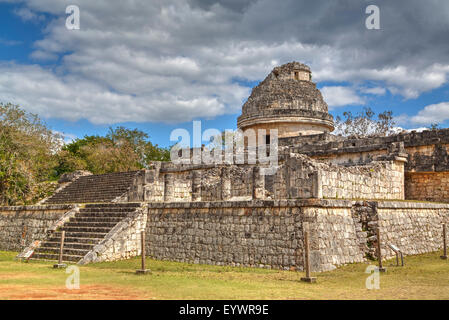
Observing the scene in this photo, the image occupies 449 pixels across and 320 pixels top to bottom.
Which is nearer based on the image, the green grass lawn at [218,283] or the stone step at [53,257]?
the green grass lawn at [218,283]

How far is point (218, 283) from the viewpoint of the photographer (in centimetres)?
916

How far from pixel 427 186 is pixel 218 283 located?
40.9 feet

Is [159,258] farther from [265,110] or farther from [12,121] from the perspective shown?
[12,121]

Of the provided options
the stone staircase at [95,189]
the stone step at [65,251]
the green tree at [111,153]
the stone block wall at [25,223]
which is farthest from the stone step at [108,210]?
the green tree at [111,153]

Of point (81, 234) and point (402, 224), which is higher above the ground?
point (402, 224)

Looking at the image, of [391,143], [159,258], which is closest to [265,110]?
[391,143]

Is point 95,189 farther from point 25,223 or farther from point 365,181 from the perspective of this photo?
point 365,181

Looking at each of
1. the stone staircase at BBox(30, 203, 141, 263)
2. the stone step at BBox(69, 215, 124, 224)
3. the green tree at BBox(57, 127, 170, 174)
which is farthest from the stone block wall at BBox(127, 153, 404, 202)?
the green tree at BBox(57, 127, 170, 174)

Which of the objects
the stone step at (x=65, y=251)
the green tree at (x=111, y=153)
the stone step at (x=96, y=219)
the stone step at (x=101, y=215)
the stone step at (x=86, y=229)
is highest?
the green tree at (x=111, y=153)

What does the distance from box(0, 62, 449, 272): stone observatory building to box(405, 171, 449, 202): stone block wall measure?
4 cm

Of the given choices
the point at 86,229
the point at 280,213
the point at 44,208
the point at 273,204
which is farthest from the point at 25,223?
the point at 280,213

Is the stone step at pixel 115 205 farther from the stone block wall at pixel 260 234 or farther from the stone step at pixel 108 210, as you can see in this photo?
the stone block wall at pixel 260 234

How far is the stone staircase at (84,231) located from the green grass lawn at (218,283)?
1565mm

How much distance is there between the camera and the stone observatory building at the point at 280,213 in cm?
1147
